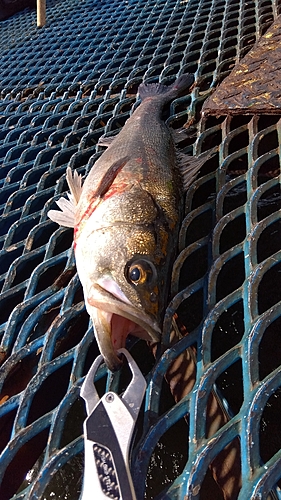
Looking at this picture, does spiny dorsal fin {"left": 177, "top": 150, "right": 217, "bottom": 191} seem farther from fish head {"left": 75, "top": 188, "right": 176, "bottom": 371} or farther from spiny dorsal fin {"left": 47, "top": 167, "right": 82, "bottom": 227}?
spiny dorsal fin {"left": 47, "top": 167, "right": 82, "bottom": 227}

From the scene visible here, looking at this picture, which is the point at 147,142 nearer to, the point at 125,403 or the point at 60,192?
the point at 60,192

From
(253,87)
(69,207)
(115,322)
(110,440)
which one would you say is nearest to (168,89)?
(253,87)

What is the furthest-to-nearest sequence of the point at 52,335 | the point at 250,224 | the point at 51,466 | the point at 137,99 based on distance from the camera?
the point at 137,99
the point at 250,224
the point at 52,335
the point at 51,466

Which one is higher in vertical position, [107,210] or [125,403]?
[107,210]

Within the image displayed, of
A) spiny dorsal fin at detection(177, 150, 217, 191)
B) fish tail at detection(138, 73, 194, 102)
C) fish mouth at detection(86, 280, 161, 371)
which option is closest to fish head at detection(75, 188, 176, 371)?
fish mouth at detection(86, 280, 161, 371)

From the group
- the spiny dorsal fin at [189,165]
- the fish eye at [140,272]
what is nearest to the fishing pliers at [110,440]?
the fish eye at [140,272]

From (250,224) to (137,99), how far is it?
6.05 ft

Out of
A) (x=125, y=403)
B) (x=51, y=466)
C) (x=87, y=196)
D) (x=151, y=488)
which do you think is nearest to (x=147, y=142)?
(x=87, y=196)

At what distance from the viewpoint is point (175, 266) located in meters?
1.86

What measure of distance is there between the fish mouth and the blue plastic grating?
0.40ft

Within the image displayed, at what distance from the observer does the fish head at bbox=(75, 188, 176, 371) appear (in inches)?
58.9

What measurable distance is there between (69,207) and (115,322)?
958mm

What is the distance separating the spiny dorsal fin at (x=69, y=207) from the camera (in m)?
2.21

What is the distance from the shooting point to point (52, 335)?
5.53 feet
